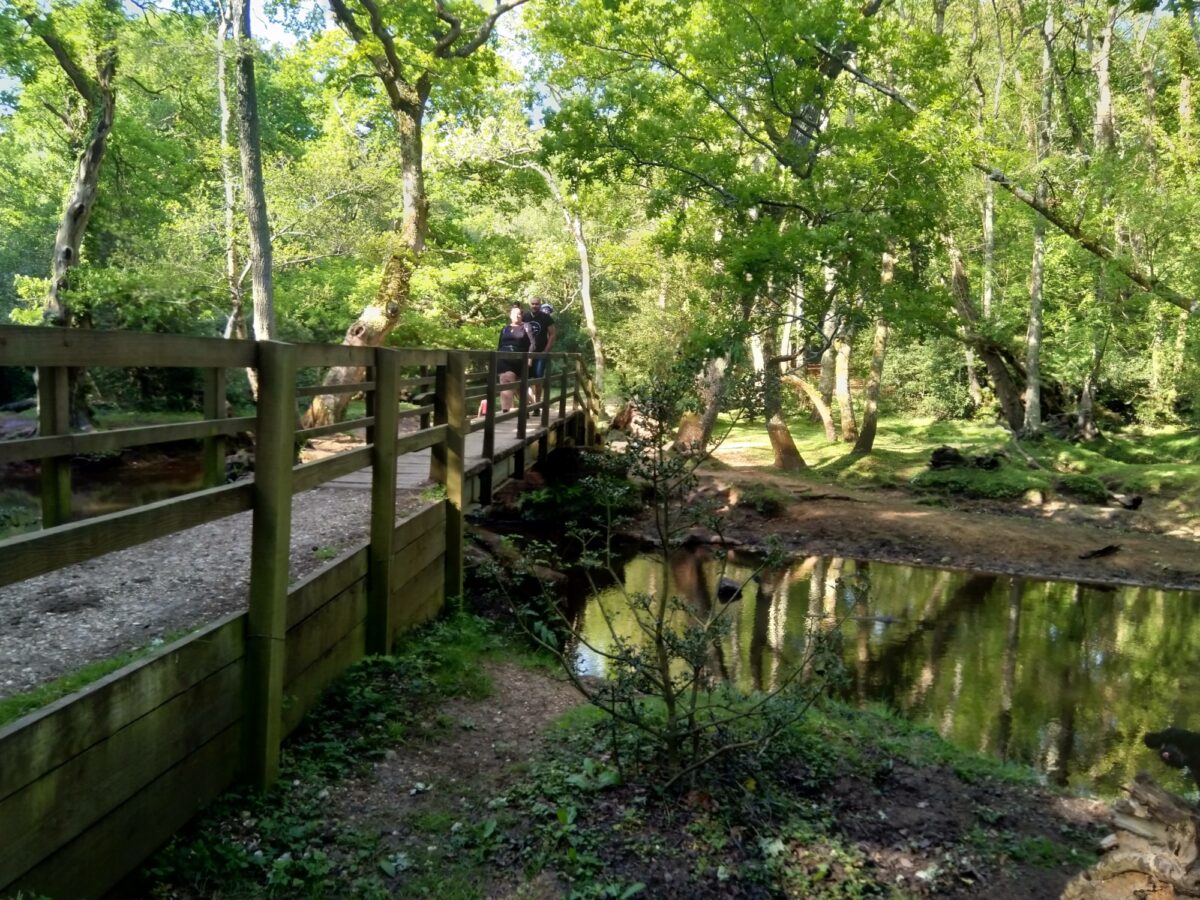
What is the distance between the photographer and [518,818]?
411 cm

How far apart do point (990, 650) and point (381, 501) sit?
7.07m

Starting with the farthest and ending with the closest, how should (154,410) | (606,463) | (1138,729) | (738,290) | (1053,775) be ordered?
(154,410) → (738,290) → (1138,729) → (1053,775) → (606,463)

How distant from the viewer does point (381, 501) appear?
18.2ft

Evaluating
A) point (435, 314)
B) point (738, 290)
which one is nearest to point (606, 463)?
point (738, 290)

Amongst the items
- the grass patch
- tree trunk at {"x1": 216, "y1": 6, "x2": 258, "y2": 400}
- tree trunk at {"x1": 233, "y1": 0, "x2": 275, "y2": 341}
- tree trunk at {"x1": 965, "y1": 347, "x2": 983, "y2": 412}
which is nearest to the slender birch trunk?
the grass patch

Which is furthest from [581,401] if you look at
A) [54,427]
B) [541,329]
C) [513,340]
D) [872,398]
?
[54,427]

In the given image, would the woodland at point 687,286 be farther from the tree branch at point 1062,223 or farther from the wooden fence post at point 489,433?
the wooden fence post at point 489,433

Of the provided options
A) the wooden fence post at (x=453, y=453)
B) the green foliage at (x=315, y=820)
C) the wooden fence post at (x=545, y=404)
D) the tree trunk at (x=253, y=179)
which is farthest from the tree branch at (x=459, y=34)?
the green foliage at (x=315, y=820)

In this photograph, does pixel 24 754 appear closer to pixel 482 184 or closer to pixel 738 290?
pixel 738 290

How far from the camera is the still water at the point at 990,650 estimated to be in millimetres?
7262

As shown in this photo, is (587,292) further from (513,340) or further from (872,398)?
(513,340)

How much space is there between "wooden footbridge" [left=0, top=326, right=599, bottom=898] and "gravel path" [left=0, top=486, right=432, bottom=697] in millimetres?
304

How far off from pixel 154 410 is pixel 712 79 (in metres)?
13.0

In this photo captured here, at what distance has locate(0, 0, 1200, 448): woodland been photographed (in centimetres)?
1433
